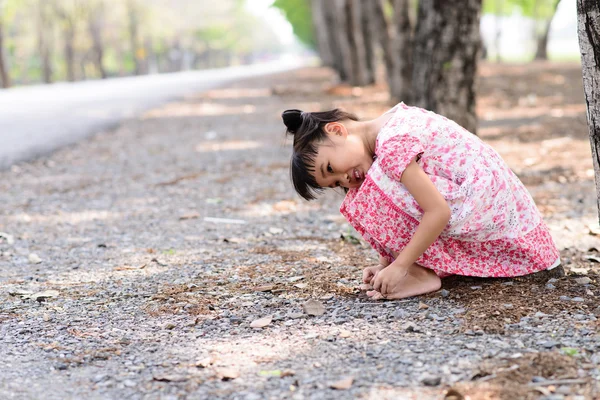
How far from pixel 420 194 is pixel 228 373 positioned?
3.41 feet

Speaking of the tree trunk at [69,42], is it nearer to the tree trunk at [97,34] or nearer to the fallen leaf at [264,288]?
the tree trunk at [97,34]

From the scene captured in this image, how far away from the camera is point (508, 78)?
1912cm

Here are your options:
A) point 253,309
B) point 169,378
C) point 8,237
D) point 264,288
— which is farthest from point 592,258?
point 8,237

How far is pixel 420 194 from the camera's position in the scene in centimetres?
287

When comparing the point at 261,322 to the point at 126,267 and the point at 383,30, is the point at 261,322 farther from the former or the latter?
the point at 383,30

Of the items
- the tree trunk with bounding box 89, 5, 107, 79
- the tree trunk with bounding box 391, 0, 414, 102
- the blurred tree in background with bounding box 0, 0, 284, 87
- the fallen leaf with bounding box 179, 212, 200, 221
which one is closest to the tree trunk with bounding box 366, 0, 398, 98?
the tree trunk with bounding box 391, 0, 414, 102

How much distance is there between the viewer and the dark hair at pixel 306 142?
298 cm

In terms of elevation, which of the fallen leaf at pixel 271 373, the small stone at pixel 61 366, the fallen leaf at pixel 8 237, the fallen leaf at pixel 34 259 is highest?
the fallen leaf at pixel 271 373

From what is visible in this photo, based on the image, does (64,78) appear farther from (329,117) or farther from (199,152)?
(329,117)

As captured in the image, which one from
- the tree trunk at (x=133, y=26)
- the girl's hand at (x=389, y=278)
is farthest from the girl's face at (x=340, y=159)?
the tree trunk at (x=133, y=26)

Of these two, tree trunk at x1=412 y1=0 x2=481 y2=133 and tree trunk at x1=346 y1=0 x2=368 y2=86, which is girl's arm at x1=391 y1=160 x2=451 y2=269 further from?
tree trunk at x1=346 y1=0 x2=368 y2=86

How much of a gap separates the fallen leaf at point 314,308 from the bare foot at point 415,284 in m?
0.25

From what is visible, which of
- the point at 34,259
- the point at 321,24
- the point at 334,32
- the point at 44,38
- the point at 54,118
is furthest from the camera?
the point at 44,38

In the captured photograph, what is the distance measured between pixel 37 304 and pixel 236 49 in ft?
334
